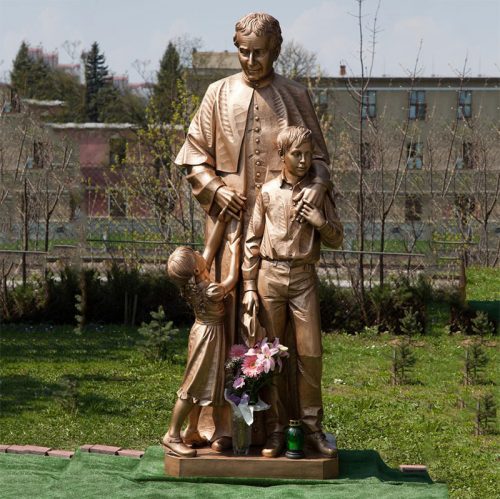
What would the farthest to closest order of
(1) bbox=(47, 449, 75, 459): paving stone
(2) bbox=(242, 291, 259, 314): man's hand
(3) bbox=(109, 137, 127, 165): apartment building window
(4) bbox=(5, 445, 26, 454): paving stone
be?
(3) bbox=(109, 137, 127, 165): apartment building window → (4) bbox=(5, 445, 26, 454): paving stone → (1) bbox=(47, 449, 75, 459): paving stone → (2) bbox=(242, 291, 259, 314): man's hand

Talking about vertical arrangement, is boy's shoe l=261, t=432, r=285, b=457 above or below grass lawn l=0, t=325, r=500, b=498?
above

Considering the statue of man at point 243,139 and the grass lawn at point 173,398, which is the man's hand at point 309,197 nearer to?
the statue of man at point 243,139

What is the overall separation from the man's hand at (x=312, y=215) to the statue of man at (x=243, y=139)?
0.75 ft

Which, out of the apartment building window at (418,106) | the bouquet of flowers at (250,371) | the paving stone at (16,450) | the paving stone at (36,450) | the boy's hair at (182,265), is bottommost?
the paving stone at (16,450)

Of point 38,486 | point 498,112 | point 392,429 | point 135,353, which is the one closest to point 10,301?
point 135,353

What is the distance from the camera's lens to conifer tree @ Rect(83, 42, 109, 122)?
37.0 meters

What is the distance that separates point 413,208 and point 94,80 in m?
22.6

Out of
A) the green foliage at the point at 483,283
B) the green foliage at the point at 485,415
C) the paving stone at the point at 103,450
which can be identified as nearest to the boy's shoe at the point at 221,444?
the paving stone at the point at 103,450

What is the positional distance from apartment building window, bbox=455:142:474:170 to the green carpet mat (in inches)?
478

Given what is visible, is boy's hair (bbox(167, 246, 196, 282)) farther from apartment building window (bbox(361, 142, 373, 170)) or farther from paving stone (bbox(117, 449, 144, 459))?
apartment building window (bbox(361, 142, 373, 170))

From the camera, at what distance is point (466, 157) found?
19.2m

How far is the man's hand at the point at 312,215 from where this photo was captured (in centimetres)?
698

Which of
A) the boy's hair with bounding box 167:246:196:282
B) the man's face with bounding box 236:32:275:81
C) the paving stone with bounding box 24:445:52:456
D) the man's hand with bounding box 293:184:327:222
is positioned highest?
the man's face with bounding box 236:32:275:81

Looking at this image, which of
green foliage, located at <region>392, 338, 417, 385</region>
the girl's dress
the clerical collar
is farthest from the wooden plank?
green foliage, located at <region>392, 338, 417, 385</region>
